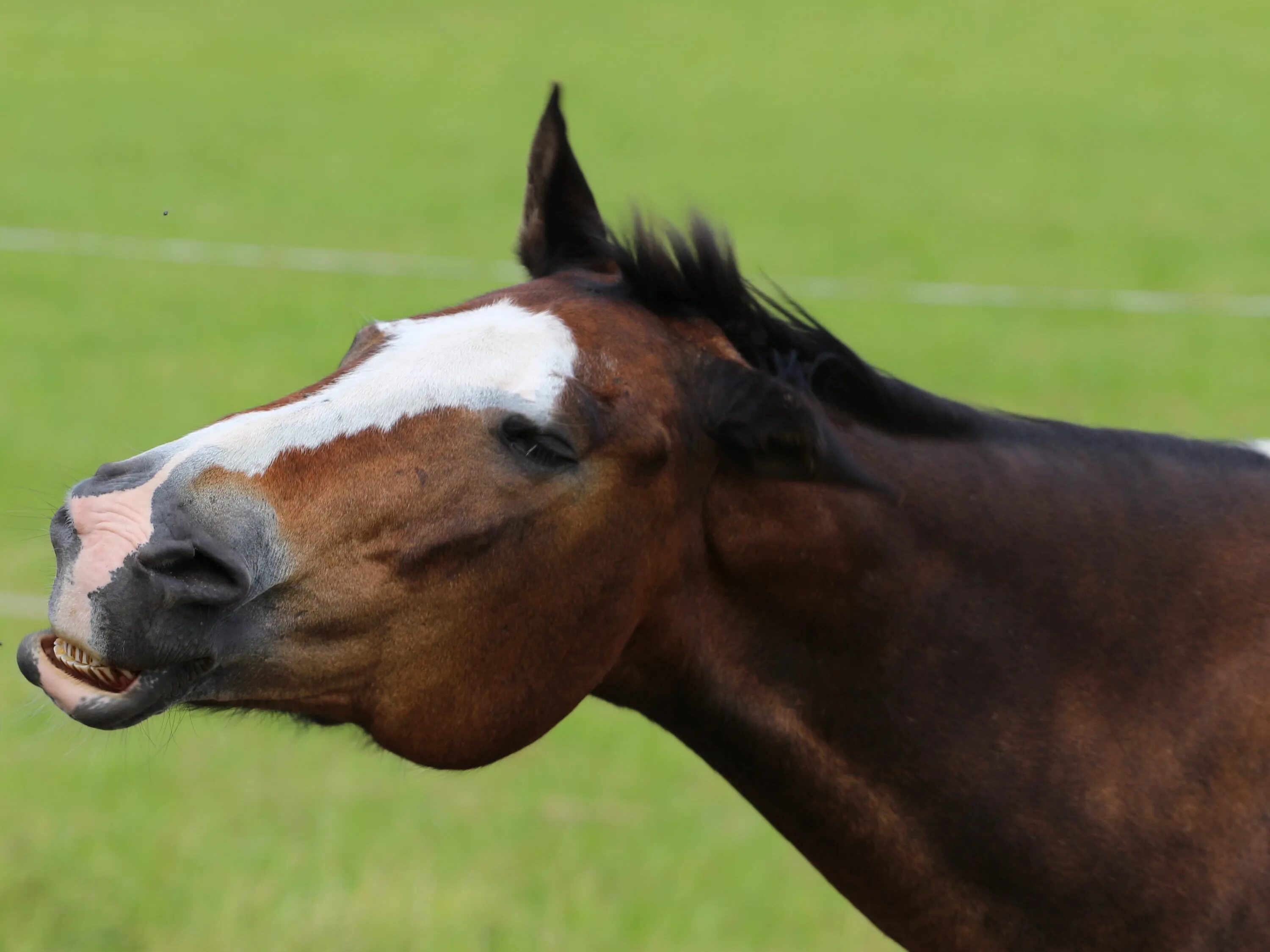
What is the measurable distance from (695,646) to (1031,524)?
571 mm

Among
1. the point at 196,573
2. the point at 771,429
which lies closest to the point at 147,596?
the point at 196,573

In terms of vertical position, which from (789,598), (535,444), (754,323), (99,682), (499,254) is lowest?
(499,254)

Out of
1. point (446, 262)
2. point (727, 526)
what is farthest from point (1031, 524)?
point (446, 262)

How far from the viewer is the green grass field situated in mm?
4766

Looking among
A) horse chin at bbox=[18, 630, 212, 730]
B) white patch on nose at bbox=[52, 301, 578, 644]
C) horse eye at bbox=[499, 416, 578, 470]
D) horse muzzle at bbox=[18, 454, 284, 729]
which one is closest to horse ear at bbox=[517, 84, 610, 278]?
white patch on nose at bbox=[52, 301, 578, 644]

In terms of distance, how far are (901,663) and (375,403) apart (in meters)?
0.89

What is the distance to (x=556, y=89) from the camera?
2.62 metres

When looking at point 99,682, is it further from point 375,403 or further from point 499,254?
point 499,254

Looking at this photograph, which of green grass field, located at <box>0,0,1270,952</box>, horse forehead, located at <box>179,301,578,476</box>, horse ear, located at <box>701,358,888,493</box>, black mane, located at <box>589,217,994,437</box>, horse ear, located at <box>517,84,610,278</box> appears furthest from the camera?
green grass field, located at <box>0,0,1270,952</box>

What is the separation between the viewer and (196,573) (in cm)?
210

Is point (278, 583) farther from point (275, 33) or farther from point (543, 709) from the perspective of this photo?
point (275, 33)

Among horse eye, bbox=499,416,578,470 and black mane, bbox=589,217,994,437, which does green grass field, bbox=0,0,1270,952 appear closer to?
black mane, bbox=589,217,994,437

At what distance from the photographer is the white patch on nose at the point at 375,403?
6.74ft

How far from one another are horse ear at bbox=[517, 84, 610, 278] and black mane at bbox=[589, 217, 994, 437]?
7.2 inches
